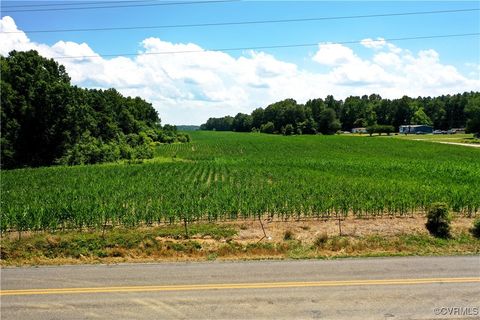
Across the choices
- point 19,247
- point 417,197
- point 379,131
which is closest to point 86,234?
point 19,247

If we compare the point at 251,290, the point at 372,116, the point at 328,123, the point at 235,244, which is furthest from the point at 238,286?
the point at 372,116

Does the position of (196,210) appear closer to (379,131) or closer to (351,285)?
(351,285)

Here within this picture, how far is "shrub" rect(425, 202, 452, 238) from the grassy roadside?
1.49ft

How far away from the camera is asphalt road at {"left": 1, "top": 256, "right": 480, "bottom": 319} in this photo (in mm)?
9477

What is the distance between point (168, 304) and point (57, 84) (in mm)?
53599

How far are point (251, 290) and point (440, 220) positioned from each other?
1081cm

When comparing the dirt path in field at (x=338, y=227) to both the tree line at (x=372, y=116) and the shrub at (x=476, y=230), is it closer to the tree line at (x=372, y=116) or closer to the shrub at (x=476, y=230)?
the shrub at (x=476, y=230)

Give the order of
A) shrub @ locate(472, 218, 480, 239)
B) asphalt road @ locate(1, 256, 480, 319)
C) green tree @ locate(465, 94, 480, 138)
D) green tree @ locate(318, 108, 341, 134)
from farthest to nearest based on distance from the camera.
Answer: green tree @ locate(318, 108, 341, 134) → green tree @ locate(465, 94, 480, 138) → shrub @ locate(472, 218, 480, 239) → asphalt road @ locate(1, 256, 480, 319)

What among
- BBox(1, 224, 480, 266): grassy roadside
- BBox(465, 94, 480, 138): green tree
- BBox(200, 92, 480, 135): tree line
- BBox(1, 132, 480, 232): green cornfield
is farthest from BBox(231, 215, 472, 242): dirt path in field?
BBox(200, 92, 480, 135): tree line

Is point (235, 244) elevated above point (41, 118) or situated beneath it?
situated beneath

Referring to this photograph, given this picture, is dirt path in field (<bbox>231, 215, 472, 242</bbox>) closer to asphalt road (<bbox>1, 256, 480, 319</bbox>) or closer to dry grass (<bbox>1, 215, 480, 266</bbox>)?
dry grass (<bbox>1, 215, 480, 266</bbox>)

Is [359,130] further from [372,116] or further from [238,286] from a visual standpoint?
[238,286]

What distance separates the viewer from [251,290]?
10938mm

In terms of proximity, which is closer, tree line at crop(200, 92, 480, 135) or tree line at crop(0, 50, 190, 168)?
tree line at crop(0, 50, 190, 168)
